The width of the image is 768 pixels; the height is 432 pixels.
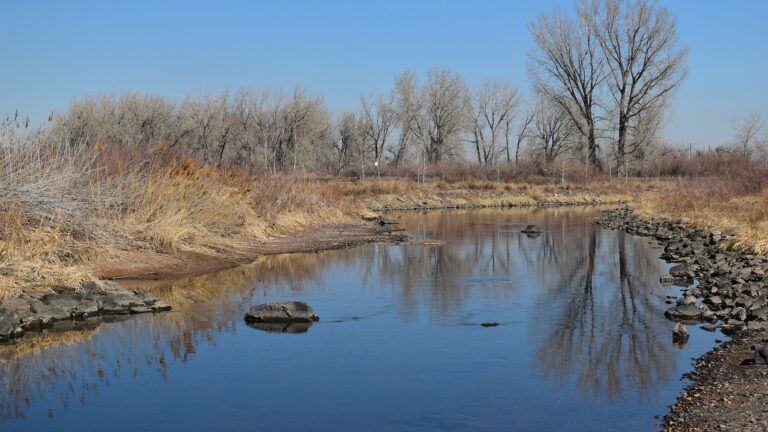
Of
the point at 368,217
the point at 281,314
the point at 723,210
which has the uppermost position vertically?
the point at 368,217

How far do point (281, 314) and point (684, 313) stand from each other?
537 centimetres

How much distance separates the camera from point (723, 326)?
9758mm

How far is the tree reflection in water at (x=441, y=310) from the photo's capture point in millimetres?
7797

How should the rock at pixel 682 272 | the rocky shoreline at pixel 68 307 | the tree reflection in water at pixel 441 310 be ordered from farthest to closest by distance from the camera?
the rock at pixel 682 272, the rocky shoreline at pixel 68 307, the tree reflection in water at pixel 441 310

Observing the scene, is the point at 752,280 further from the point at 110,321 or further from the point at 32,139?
the point at 32,139

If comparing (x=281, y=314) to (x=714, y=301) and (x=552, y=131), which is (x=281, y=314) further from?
(x=552, y=131)

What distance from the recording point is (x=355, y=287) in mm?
13633

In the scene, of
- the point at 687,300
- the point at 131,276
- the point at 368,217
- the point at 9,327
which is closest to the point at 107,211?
the point at 131,276

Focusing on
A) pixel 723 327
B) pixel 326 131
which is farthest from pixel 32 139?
pixel 326 131

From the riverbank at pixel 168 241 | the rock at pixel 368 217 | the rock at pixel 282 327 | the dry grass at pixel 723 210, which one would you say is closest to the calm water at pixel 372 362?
the rock at pixel 282 327

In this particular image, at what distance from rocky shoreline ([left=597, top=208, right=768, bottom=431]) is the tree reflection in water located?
45 centimetres

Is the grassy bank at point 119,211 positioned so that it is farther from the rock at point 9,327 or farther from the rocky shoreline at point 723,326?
the rocky shoreline at point 723,326

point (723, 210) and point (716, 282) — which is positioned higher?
point (723, 210)

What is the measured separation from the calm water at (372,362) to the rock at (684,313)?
205 millimetres
